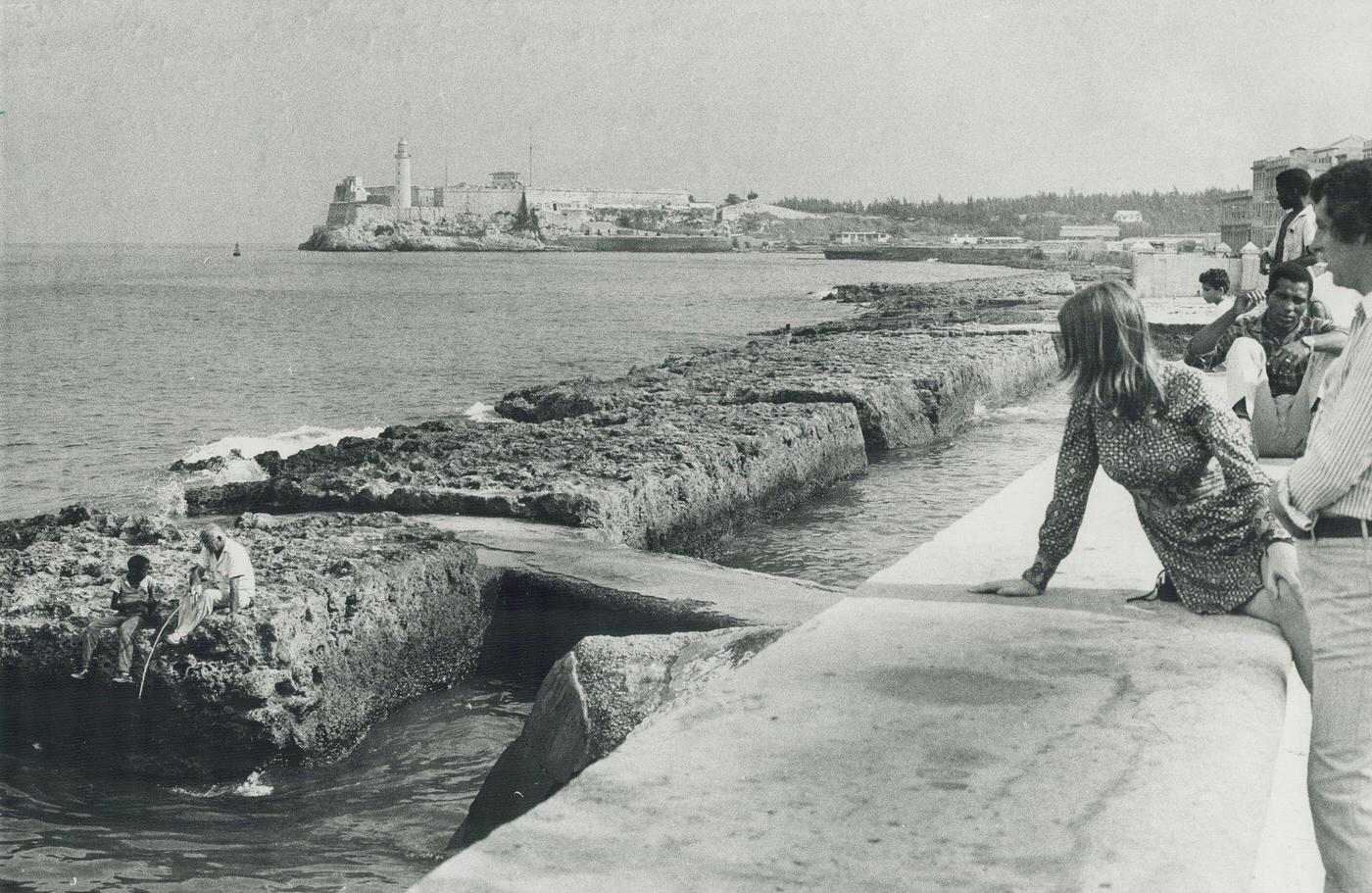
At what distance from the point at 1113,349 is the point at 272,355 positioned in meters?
38.4

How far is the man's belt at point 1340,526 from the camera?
2779 millimetres

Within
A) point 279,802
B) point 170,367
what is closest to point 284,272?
point 170,367

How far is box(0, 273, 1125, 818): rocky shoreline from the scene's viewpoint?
6.45 m

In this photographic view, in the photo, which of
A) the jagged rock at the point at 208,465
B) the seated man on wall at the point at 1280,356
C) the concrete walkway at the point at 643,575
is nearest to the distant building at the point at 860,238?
the jagged rock at the point at 208,465

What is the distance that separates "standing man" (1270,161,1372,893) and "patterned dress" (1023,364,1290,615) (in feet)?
4.00

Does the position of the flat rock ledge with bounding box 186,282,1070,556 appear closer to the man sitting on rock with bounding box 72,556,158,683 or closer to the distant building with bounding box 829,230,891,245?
the man sitting on rock with bounding box 72,556,158,683

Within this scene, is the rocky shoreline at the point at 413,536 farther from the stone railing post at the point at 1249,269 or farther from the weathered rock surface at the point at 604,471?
the stone railing post at the point at 1249,269

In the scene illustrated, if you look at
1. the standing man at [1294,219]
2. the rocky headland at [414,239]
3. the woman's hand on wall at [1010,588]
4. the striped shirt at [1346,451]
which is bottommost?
the woman's hand on wall at [1010,588]

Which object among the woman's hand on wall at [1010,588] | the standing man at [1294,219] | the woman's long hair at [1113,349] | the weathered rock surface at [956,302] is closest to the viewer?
the woman's long hair at [1113,349]

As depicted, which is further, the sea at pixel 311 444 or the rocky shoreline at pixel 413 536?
the rocky shoreline at pixel 413 536

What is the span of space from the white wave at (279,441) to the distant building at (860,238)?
16639cm

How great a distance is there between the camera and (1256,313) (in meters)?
6.26

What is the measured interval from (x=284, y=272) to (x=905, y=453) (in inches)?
4321

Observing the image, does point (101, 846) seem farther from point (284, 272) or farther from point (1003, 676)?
point (284, 272)
